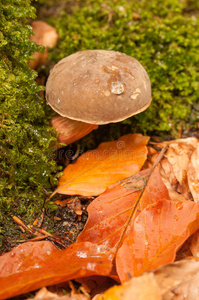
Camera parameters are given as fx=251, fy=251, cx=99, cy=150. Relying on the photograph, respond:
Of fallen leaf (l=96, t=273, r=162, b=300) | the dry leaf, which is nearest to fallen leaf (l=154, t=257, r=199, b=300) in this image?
fallen leaf (l=96, t=273, r=162, b=300)

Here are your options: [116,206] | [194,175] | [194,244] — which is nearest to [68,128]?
[116,206]

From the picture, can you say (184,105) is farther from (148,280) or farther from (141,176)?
(148,280)

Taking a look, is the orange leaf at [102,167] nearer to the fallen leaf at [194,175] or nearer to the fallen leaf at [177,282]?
the fallen leaf at [194,175]

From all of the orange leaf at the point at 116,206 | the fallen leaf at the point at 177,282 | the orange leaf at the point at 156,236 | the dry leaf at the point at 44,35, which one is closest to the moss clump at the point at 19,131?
the orange leaf at the point at 116,206

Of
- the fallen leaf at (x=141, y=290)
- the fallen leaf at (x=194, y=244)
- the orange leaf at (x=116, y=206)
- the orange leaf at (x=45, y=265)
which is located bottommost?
the fallen leaf at (x=194, y=244)

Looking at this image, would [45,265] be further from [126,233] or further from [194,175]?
[194,175]

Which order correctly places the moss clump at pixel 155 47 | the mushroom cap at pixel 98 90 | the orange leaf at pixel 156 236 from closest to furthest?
1. the orange leaf at pixel 156 236
2. the mushroom cap at pixel 98 90
3. the moss clump at pixel 155 47

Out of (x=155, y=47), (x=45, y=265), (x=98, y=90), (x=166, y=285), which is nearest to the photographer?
(x=166, y=285)
